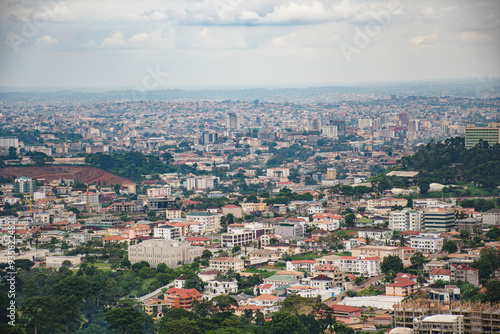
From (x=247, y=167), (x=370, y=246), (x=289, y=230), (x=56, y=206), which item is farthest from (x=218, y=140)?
(x=370, y=246)

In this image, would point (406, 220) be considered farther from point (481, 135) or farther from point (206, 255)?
point (481, 135)

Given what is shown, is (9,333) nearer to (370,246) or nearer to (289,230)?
(370,246)

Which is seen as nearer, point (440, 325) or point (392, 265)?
point (440, 325)

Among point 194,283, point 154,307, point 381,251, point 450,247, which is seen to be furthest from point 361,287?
point 154,307

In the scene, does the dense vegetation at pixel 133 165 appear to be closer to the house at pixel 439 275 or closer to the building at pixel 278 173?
the building at pixel 278 173

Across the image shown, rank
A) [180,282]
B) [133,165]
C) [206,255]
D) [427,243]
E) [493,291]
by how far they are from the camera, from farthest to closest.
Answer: [133,165] < [206,255] < [427,243] < [180,282] < [493,291]

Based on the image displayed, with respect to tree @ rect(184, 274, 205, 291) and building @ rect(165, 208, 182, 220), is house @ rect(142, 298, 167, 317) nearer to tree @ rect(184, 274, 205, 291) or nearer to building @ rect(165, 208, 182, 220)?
tree @ rect(184, 274, 205, 291)

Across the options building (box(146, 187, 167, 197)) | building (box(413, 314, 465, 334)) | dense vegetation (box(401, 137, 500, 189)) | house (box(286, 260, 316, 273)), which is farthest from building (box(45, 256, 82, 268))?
building (box(146, 187, 167, 197))

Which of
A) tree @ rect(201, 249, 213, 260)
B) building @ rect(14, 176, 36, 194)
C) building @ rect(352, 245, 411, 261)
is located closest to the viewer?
building @ rect(352, 245, 411, 261)
